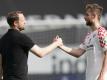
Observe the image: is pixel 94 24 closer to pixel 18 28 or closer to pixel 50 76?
pixel 18 28

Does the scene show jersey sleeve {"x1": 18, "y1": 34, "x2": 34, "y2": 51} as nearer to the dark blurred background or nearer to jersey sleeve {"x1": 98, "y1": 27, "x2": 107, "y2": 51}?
jersey sleeve {"x1": 98, "y1": 27, "x2": 107, "y2": 51}

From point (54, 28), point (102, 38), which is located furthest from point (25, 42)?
point (54, 28)

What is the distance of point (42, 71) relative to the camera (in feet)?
28.0

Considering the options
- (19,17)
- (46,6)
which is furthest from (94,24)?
(46,6)

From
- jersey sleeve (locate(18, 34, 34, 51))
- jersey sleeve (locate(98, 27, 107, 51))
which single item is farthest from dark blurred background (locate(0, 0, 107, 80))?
jersey sleeve (locate(98, 27, 107, 51))

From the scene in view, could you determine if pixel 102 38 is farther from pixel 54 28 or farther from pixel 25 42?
pixel 54 28

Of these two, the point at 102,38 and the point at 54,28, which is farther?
the point at 54,28

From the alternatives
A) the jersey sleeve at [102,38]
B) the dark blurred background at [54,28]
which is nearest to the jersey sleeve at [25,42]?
the jersey sleeve at [102,38]

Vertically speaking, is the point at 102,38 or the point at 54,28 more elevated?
the point at 102,38

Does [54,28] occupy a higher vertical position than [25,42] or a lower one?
lower

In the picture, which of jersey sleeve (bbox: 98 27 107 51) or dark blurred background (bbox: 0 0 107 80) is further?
Result: dark blurred background (bbox: 0 0 107 80)

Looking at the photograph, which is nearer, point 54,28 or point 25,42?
point 25,42

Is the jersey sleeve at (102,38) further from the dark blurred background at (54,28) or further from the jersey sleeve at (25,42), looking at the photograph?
the dark blurred background at (54,28)

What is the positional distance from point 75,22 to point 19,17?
3.07m
